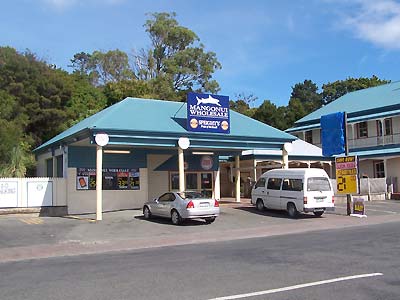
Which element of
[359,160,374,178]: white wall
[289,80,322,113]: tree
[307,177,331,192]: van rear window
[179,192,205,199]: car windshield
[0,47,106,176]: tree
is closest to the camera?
[179,192,205,199]: car windshield

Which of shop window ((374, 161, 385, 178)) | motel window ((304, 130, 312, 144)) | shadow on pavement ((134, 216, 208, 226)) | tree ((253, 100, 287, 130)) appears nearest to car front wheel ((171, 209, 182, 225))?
shadow on pavement ((134, 216, 208, 226))

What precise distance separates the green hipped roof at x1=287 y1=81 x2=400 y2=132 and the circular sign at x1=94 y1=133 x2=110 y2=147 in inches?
1002

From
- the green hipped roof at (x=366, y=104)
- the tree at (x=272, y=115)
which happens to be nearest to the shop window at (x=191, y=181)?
the green hipped roof at (x=366, y=104)

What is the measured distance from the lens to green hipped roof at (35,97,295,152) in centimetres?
2180

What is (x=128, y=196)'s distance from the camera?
2606cm

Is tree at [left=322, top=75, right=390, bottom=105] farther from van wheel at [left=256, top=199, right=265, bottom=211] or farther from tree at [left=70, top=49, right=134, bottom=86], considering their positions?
van wheel at [left=256, top=199, right=265, bottom=211]

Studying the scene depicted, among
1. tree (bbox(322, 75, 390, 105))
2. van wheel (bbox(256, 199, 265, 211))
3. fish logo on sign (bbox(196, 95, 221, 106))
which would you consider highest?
tree (bbox(322, 75, 390, 105))

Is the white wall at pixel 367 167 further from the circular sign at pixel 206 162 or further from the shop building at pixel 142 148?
the circular sign at pixel 206 162

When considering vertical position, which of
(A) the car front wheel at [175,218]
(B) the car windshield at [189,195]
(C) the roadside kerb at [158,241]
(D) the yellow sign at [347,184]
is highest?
(D) the yellow sign at [347,184]

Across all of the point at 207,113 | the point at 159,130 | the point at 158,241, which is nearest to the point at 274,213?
the point at 207,113

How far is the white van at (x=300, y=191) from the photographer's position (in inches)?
842

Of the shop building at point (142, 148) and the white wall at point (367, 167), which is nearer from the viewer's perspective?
the shop building at point (142, 148)

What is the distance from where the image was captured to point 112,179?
25.7 m

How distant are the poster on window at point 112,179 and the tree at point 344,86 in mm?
50313
